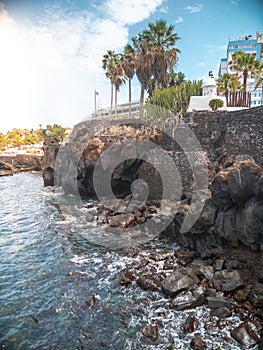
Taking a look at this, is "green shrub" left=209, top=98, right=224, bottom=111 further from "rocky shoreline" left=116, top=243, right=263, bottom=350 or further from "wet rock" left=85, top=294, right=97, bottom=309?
"wet rock" left=85, top=294, right=97, bottom=309

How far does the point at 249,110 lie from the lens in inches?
875

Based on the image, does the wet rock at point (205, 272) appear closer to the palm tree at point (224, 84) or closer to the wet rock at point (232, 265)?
the wet rock at point (232, 265)

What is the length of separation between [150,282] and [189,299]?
90.5 inches

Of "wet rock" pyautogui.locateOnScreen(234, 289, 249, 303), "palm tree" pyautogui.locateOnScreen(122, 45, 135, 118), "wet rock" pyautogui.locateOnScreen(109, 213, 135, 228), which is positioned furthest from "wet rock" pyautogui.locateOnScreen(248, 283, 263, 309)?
"palm tree" pyautogui.locateOnScreen(122, 45, 135, 118)

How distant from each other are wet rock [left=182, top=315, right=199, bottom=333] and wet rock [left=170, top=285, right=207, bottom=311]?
793 millimetres

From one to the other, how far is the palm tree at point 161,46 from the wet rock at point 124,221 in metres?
25.2

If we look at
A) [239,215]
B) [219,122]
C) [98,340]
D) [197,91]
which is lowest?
[98,340]

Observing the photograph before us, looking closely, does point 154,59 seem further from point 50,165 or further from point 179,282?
point 179,282

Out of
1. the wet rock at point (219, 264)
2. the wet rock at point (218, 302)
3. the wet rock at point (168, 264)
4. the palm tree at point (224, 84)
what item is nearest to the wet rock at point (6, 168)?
the palm tree at point (224, 84)

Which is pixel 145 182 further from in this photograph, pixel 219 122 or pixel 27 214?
pixel 27 214

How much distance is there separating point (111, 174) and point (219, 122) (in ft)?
45.2

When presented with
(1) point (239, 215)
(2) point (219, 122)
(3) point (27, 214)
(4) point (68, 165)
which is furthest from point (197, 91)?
(3) point (27, 214)

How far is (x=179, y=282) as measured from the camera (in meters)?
13.3

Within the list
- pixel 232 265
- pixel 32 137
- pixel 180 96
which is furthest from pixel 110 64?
pixel 32 137
